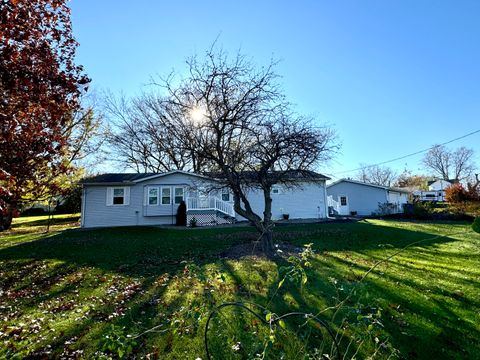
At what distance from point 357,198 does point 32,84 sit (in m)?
31.2

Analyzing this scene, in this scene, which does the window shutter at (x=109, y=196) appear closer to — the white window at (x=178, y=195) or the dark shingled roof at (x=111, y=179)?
the dark shingled roof at (x=111, y=179)

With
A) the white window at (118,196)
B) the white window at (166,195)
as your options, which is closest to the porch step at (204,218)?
the white window at (166,195)

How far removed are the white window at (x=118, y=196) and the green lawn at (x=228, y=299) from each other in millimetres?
10185

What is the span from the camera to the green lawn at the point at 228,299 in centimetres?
339

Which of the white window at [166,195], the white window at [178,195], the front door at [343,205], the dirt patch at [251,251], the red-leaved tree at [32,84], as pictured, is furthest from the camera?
the front door at [343,205]

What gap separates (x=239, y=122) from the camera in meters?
10.1

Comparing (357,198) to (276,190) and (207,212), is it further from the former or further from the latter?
(207,212)

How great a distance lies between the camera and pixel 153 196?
22141 millimetres

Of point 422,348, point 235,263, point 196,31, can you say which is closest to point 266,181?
point 235,263

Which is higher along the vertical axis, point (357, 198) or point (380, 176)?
point (380, 176)

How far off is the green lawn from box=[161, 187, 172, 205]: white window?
1076 cm

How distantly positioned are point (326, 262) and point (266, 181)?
345 centimetres

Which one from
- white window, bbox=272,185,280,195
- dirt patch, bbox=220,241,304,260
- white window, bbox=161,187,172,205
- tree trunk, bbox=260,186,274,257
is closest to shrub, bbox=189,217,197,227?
white window, bbox=161,187,172,205

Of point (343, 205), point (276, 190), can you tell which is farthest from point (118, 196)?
point (343, 205)
